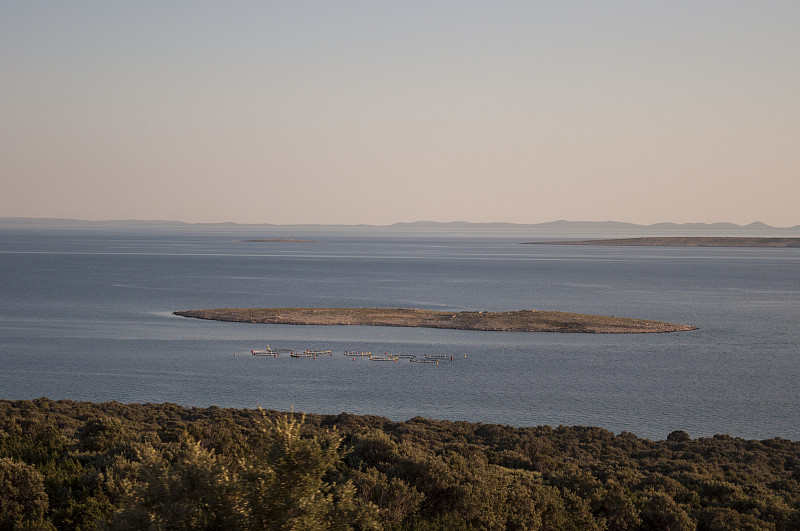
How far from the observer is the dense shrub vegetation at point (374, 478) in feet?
38.9

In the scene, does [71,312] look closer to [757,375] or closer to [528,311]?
[528,311]

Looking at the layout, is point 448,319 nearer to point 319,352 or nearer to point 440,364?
point 319,352

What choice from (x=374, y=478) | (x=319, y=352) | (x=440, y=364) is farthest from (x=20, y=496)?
(x=319, y=352)

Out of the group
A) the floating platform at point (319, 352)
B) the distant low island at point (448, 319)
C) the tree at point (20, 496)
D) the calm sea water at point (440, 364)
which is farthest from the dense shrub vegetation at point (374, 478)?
the distant low island at point (448, 319)

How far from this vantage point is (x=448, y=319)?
348 ft

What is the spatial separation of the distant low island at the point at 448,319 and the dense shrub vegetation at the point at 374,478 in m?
53.9

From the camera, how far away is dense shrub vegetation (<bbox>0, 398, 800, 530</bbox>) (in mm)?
11859

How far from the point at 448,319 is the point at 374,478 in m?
83.9

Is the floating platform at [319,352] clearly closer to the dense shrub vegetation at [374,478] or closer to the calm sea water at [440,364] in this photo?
the calm sea water at [440,364]

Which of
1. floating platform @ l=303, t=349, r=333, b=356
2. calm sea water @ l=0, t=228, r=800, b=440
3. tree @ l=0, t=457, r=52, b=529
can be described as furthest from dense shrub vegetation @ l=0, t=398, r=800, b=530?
floating platform @ l=303, t=349, r=333, b=356

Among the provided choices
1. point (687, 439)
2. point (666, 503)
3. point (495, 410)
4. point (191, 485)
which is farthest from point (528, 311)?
point (191, 485)

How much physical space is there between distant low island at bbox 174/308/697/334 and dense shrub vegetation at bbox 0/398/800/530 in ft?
177

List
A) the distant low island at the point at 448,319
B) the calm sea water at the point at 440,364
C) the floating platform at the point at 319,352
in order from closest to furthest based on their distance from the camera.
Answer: the calm sea water at the point at 440,364, the floating platform at the point at 319,352, the distant low island at the point at 448,319

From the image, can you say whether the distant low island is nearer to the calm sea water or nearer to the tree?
the calm sea water
